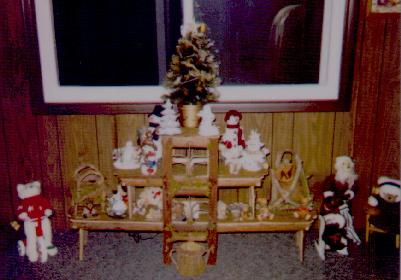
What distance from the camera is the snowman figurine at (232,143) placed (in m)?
2.98

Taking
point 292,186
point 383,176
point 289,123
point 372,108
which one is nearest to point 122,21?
point 289,123

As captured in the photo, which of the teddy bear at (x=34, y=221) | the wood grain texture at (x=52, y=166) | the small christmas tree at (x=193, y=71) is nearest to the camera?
the small christmas tree at (x=193, y=71)

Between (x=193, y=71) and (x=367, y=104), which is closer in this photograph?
(x=193, y=71)

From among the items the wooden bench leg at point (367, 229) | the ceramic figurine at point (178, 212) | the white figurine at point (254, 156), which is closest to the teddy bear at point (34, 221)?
the ceramic figurine at point (178, 212)

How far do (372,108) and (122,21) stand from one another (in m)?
1.89

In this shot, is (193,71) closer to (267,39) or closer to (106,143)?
(267,39)

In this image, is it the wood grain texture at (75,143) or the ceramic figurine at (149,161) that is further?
the wood grain texture at (75,143)

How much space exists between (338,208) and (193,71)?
4.51 ft

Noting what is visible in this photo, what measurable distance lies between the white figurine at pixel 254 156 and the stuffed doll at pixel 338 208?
0.52 m

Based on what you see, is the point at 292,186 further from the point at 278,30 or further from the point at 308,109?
the point at 278,30

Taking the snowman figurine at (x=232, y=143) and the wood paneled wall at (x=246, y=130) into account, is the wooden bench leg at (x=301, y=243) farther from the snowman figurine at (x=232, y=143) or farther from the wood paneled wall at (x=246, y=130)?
the snowman figurine at (x=232, y=143)

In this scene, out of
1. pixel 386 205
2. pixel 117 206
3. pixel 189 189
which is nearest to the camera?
pixel 189 189

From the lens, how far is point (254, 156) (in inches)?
118

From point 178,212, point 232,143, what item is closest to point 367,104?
point 232,143
